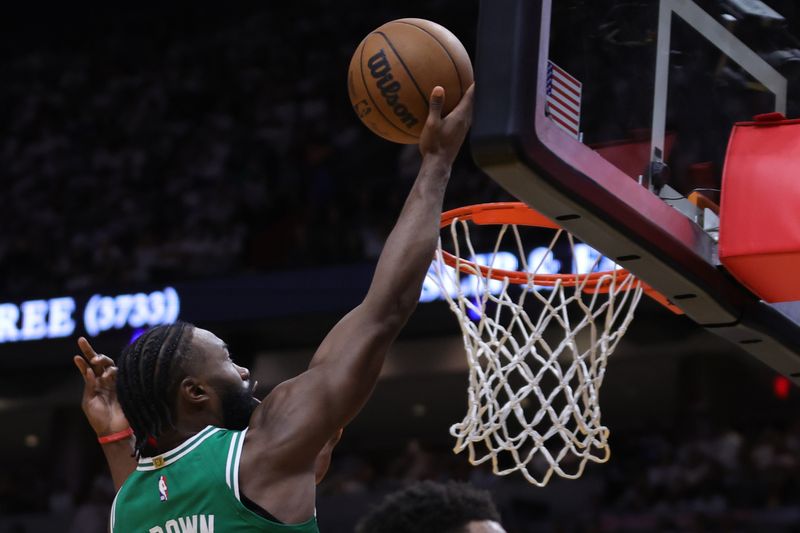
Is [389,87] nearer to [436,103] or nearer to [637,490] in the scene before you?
[436,103]

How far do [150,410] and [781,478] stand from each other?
6.22 metres

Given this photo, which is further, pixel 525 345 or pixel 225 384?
pixel 525 345

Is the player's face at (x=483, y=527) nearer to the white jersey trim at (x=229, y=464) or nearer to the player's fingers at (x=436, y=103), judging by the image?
the white jersey trim at (x=229, y=464)

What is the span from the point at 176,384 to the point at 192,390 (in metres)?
0.03

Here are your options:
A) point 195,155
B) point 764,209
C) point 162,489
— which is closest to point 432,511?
point 162,489

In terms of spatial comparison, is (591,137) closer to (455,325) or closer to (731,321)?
(731,321)

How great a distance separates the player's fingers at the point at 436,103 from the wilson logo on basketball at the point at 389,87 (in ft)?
0.68

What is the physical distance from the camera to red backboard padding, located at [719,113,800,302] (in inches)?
106

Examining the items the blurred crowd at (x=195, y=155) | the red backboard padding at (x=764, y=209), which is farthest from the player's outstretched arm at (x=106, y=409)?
the blurred crowd at (x=195, y=155)

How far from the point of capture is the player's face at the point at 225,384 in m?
2.23

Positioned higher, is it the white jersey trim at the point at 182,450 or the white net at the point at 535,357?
the white jersey trim at the point at 182,450

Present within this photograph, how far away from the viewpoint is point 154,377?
2.21 m

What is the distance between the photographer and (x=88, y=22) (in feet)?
46.5

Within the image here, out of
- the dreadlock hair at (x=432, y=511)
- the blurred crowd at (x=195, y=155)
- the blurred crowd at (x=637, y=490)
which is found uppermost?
the dreadlock hair at (x=432, y=511)
